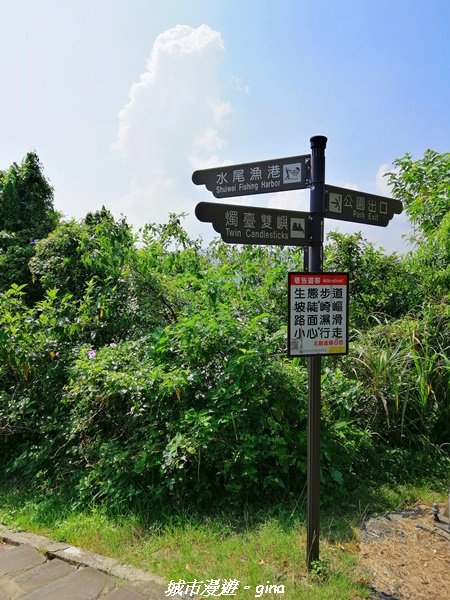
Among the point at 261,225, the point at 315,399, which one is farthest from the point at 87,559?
the point at 261,225

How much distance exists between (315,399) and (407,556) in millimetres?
1195

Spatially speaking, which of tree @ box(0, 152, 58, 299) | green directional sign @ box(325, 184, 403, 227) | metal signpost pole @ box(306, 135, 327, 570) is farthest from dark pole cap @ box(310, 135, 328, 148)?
tree @ box(0, 152, 58, 299)

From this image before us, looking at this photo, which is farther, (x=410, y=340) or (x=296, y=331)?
(x=410, y=340)

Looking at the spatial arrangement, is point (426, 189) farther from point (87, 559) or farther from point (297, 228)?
point (87, 559)

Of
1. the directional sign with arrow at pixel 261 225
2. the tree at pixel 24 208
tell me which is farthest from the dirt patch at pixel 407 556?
the tree at pixel 24 208

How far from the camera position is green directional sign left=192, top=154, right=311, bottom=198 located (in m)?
2.77

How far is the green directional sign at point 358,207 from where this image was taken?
110 inches

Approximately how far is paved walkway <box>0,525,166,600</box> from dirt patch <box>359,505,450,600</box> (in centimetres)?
126

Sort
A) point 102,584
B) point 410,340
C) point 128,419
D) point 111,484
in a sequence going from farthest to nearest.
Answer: point 410,340
point 128,419
point 111,484
point 102,584

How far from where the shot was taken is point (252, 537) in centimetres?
304

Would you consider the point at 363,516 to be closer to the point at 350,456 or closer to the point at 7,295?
the point at 350,456

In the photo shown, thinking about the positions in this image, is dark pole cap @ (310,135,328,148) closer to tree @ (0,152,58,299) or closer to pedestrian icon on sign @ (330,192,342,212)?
pedestrian icon on sign @ (330,192,342,212)

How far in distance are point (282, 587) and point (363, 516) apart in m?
1.05

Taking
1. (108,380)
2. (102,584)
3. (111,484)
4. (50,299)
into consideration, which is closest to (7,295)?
(50,299)
